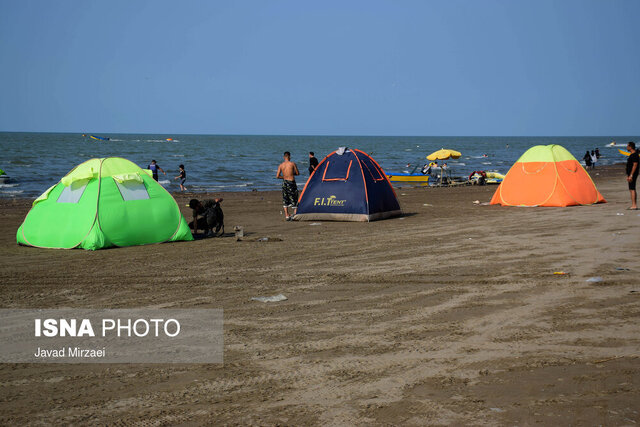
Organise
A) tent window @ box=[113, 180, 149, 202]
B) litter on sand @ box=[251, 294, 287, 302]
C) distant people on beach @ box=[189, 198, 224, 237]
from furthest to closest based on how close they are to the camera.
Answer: distant people on beach @ box=[189, 198, 224, 237]
tent window @ box=[113, 180, 149, 202]
litter on sand @ box=[251, 294, 287, 302]

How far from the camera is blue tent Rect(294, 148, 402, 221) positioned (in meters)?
15.6

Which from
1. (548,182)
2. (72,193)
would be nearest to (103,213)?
(72,193)

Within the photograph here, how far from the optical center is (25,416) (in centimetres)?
420

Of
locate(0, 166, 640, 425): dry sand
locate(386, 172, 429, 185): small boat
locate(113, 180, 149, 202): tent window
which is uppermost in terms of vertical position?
locate(113, 180, 149, 202): tent window

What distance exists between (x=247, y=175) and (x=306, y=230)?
28.7 m

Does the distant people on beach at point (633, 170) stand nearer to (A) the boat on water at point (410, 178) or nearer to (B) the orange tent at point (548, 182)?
(B) the orange tent at point (548, 182)

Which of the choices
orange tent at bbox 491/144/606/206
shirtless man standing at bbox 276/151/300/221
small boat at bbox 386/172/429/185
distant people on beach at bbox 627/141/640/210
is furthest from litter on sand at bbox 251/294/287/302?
small boat at bbox 386/172/429/185

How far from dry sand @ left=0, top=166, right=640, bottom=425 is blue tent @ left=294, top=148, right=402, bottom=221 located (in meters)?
3.54

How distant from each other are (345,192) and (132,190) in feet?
18.3

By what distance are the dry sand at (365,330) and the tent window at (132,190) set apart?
111cm

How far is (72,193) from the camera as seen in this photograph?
12.1 meters

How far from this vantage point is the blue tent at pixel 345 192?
15.6 meters

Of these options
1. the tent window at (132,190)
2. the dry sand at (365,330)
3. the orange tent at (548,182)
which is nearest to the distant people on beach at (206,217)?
the tent window at (132,190)

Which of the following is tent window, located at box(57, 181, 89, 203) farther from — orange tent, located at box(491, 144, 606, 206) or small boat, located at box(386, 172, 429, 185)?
small boat, located at box(386, 172, 429, 185)
